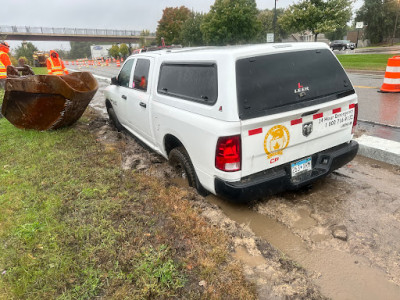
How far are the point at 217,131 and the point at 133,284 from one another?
1536 mm

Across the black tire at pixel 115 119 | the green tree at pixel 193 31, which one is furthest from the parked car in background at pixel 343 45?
the black tire at pixel 115 119

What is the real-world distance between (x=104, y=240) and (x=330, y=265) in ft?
7.01

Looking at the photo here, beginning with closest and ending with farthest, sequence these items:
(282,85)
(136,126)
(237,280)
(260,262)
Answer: (237,280), (260,262), (282,85), (136,126)

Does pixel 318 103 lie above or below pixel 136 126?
above

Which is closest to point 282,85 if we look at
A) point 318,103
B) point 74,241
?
point 318,103

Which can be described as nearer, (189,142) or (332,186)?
(189,142)

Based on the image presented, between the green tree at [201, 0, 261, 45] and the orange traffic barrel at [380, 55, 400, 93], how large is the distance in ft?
93.1

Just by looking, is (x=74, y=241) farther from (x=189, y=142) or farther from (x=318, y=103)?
(x=318, y=103)

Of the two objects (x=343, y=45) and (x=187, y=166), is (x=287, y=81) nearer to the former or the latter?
(x=187, y=166)

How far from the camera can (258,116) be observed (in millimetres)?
2850

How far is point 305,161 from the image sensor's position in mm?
3336

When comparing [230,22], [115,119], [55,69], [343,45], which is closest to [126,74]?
[115,119]

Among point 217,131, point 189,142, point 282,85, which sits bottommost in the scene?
point 189,142

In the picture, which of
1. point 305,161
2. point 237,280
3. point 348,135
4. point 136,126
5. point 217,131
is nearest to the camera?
point 237,280
